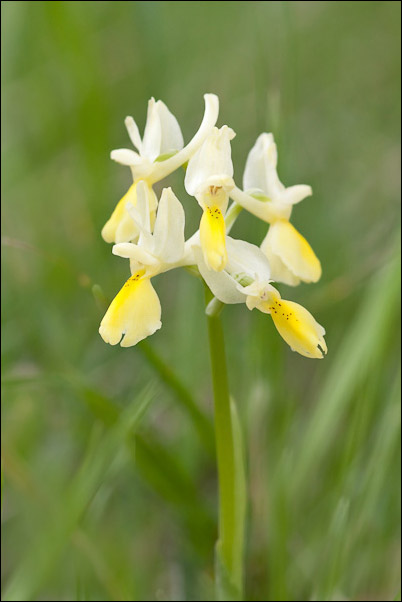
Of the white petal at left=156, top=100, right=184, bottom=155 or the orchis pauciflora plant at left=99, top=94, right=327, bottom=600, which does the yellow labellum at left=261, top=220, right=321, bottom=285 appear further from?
the white petal at left=156, top=100, right=184, bottom=155

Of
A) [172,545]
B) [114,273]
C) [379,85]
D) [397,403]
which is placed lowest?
[379,85]

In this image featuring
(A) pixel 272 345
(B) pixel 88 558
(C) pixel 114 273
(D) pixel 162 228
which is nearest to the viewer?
(D) pixel 162 228

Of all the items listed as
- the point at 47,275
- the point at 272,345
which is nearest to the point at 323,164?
the point at 47,275

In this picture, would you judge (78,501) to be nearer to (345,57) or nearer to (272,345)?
(272,345)

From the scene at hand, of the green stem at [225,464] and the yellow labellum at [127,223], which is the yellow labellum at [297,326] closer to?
the green stem at [225,464]

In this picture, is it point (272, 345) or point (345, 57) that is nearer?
point (272, 345)
